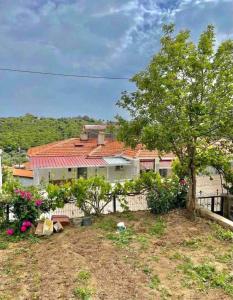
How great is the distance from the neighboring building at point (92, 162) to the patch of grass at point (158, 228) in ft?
64.8

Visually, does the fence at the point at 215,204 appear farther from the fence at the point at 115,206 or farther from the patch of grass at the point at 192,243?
the patch of grass at the point at 192,243

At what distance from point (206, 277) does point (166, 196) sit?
4419mm

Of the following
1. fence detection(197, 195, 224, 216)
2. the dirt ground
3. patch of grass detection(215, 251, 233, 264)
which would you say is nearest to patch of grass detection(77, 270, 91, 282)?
the dirt ground

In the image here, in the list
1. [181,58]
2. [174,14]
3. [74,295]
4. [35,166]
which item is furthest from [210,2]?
[35,166]

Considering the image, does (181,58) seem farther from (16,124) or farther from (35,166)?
(16,124)

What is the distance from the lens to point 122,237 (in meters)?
9.09

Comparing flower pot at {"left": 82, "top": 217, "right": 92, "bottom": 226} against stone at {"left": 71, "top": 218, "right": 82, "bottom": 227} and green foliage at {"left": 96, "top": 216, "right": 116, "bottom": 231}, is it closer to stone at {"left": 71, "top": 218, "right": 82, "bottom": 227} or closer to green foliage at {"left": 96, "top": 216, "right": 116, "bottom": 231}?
stone at {"left": 71, "top": 218, "right": 82, "bottom": 227}

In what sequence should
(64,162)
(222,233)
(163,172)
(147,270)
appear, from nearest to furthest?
1. (147,270)
2. (222,233)
3. (64,162)
4. (163,172)

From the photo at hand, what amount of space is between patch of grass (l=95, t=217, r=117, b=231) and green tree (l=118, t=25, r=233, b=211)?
3025 millimetres

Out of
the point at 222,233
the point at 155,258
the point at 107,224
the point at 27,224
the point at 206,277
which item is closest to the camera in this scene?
the point at 206,277

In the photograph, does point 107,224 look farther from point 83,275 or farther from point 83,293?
point 83,293

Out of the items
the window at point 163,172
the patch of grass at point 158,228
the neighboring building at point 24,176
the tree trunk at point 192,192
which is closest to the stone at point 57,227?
the patch of grass at point 158,228

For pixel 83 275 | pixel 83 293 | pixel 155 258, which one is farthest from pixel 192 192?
pixel 83 293

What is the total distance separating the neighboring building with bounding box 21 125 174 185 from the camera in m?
30.6
